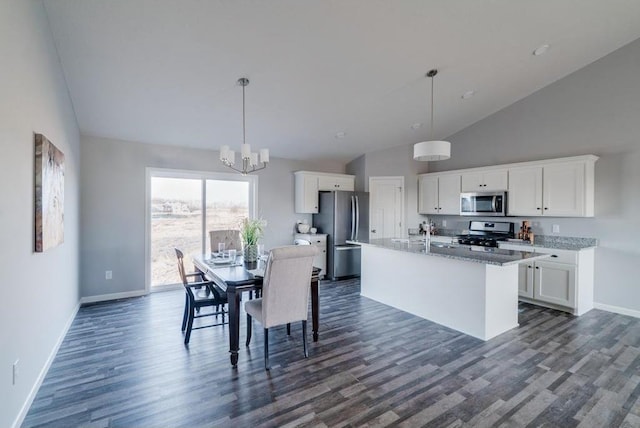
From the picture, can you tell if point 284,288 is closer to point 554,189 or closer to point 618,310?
point 554,189

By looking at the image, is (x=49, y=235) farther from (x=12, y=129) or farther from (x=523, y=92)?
(x=523, y=92)

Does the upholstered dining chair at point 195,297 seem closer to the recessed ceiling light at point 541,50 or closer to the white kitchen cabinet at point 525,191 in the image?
the white kitchen cabinet at point 525,191

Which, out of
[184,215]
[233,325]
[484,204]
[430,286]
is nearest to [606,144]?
[484,204]

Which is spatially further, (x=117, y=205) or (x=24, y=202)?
(x=117, y=205)

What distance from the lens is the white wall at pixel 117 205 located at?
14.6ft

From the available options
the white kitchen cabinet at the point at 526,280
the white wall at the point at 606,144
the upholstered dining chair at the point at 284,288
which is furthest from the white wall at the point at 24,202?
the white wall at the point at 606,144

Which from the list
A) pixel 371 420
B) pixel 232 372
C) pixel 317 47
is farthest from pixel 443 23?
pixel 232 372

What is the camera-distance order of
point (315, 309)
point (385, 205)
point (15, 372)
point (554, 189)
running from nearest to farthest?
point (15, 372), point (315, 309), point (554, 189), point (385, 205)

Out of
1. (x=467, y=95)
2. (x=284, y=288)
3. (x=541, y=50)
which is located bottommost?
(x=284, y=288)

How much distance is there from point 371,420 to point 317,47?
327 centimetres

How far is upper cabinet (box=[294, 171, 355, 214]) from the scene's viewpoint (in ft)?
19.7

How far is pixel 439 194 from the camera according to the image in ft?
19.7

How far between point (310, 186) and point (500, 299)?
3.76 meters

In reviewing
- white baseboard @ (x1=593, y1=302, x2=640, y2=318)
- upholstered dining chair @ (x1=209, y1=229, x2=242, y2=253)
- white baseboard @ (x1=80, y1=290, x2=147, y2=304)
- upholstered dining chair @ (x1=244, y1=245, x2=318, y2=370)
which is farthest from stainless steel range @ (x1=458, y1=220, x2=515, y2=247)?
white baseboard @ (x1=80, y1=290, x2=147, y2=304)
